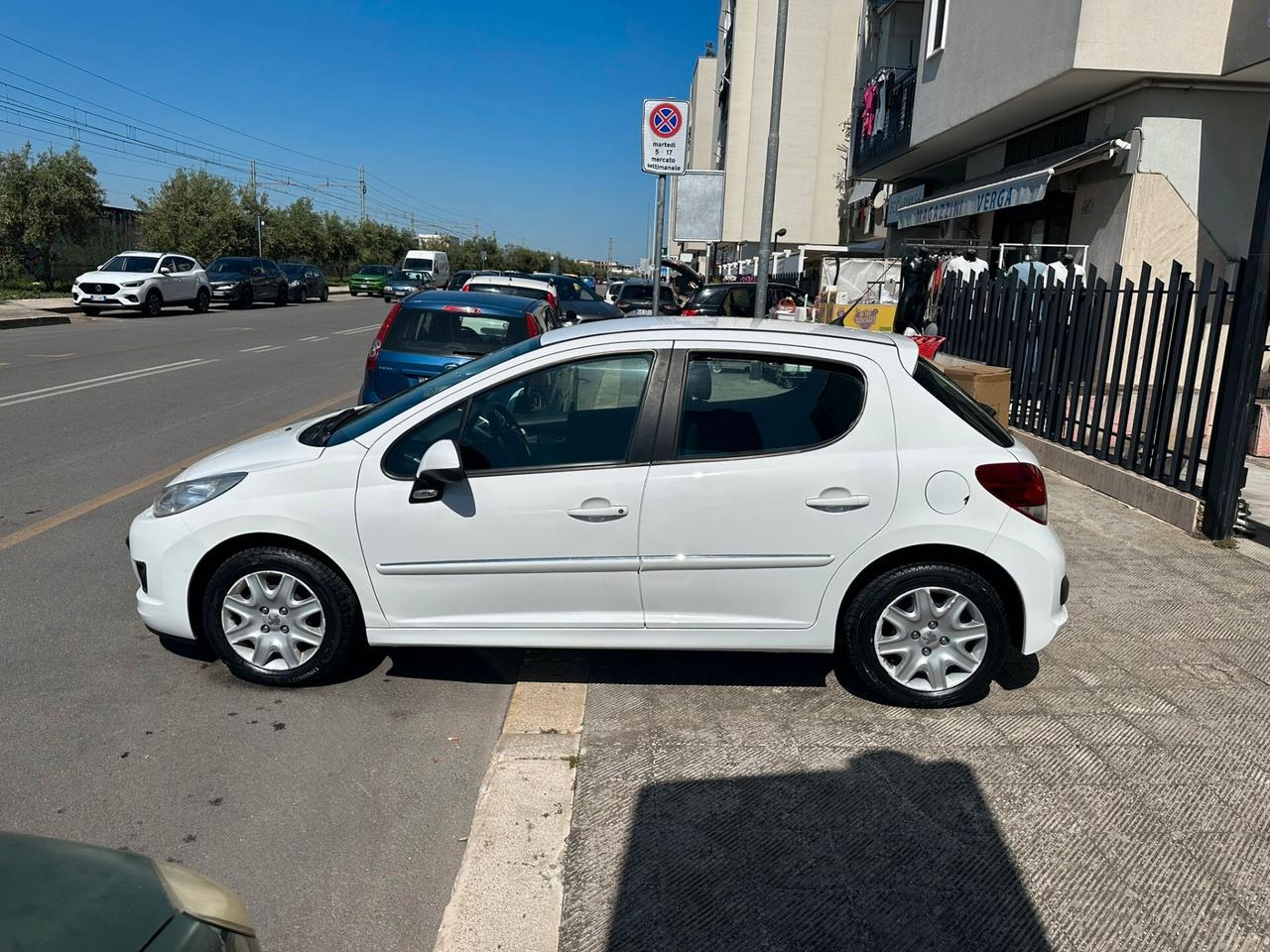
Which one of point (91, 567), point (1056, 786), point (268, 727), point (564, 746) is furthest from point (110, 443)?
point (1056, 786)

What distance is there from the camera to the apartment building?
11836 millimetres

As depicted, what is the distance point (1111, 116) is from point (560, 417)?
12.1 meters

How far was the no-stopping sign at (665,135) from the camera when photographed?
10625 millimetres

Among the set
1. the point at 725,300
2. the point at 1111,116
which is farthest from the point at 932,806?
the point at 725,300

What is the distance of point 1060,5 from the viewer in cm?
1236

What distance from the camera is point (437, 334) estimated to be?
865 centimetres

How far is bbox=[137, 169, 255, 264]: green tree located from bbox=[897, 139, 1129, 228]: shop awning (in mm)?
35072

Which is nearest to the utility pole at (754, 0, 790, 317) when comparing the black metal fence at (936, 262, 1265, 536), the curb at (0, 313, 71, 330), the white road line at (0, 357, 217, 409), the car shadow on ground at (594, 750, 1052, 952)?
the black metal fence at (936, 262, 1265, 536)

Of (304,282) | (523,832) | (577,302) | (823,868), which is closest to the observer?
(823,868)

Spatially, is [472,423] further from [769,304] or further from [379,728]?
[769,304]

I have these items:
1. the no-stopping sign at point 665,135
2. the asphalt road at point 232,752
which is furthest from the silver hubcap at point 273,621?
the no-stopping sign at point 665,135

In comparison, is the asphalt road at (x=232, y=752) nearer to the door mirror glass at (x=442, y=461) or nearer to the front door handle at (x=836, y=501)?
the door mirror glass at (x=442, y=461)

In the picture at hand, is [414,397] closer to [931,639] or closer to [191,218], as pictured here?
[931,639]

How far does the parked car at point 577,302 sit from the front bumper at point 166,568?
13205 millimetres
